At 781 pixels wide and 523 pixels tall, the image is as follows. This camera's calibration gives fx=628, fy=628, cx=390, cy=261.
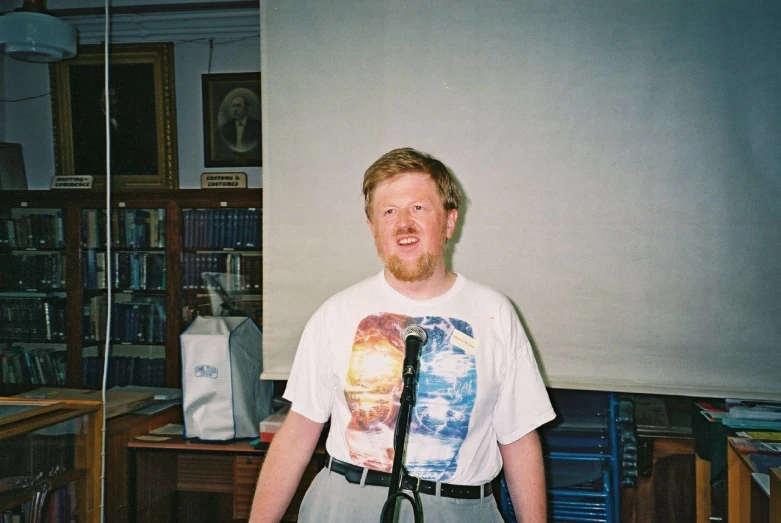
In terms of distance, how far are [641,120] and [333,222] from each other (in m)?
1.16

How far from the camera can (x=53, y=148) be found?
465 cm

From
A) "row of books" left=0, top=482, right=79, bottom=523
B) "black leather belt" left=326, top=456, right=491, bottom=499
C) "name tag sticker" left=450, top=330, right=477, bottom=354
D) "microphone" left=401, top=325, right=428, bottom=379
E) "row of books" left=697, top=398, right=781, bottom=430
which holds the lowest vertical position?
"row of books" left=0, top=482, right=79, bottom=523

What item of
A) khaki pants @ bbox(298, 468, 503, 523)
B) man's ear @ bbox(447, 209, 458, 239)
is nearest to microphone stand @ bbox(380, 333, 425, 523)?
khaki pants @ bbox(298, 468, 503, 523)

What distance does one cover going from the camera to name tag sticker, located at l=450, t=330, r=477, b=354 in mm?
1512

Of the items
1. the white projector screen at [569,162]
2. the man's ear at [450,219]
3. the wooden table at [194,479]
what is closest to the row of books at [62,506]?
the wooden table at [194,479]

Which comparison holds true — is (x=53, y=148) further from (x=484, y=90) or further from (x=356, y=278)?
(x=484, y=90)

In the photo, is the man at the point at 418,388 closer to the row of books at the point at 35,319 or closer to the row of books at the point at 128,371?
the row of books at the point at 128,371

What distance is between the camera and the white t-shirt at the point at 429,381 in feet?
4.75

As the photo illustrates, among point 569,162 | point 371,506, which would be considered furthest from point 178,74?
point 371,506

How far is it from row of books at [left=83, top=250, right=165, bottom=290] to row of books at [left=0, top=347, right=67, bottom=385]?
1.82 ft

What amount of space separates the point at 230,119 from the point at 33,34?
1.99 metres

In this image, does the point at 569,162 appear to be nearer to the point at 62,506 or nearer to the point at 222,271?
the point at 62,506

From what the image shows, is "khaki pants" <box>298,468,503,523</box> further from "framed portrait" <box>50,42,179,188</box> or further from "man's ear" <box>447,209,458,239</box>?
"framed portrait" <box>50,42,179,188</box>

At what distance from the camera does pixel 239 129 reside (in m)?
4.52
